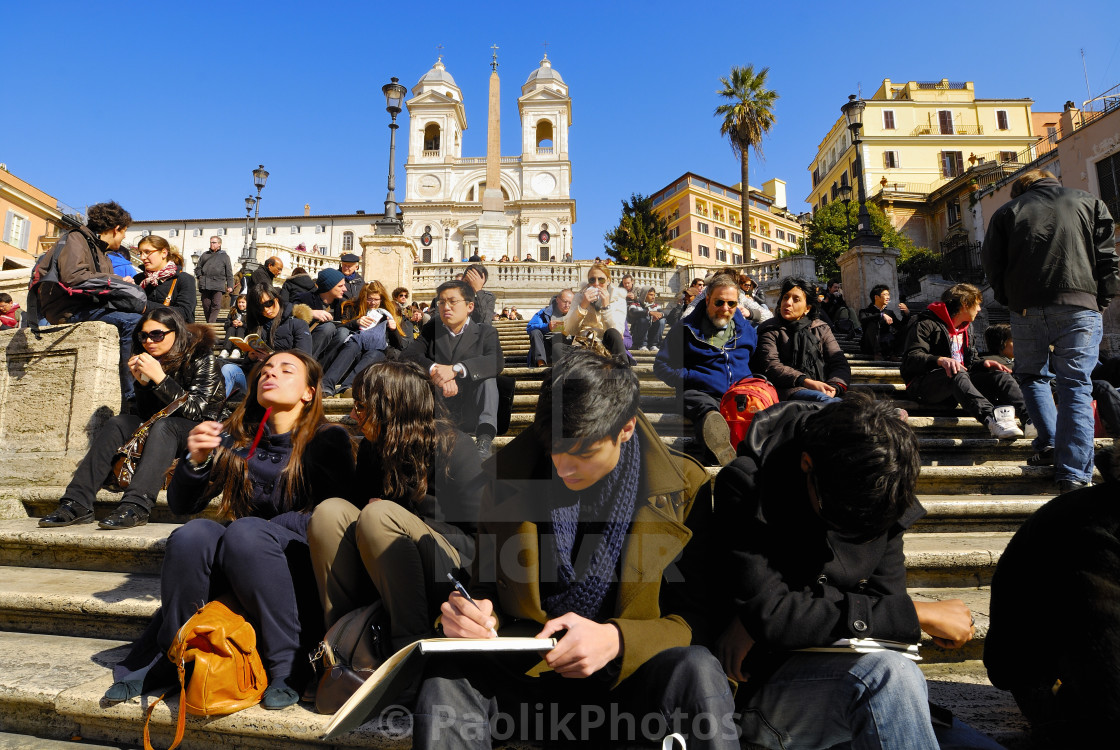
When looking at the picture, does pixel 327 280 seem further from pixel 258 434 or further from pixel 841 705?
pixel 841 705

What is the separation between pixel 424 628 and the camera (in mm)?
1939

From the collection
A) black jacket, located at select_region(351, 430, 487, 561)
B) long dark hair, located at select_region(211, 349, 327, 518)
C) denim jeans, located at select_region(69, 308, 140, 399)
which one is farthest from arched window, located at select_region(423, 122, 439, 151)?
black jacket, located at select_region(351, 430, 487, 561)

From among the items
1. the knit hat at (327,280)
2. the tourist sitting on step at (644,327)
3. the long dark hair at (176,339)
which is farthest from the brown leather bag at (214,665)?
the tourist sitting on step at (644,327)

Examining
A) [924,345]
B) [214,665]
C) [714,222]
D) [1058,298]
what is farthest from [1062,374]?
[714,222]

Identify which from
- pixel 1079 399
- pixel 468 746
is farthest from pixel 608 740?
pixel 1079 399

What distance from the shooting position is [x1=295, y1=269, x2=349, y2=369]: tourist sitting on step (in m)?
6.01

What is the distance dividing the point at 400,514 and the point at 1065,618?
1868mm

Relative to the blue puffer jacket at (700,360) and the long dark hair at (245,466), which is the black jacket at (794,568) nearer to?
the long dark hair at (245,466)

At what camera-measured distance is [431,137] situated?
57.4 metres

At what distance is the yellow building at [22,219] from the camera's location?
30141 mm

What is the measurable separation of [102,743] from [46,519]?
5.84 ft

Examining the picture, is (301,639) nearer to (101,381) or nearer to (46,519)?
(46,519)

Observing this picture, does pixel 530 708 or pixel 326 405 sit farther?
pixel 326 405

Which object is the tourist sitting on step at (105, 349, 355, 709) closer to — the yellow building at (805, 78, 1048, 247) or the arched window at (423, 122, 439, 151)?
the yellow building at (805, 78, 1048, 247)
